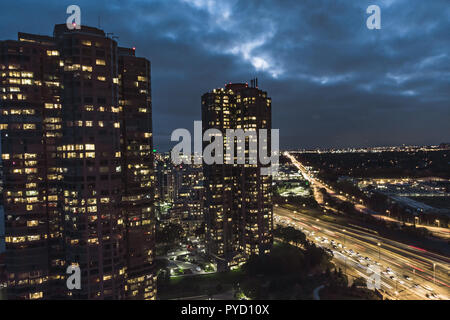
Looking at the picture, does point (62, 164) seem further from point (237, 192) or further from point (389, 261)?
point (389, 261)

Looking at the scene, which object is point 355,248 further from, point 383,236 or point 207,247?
point 207,247

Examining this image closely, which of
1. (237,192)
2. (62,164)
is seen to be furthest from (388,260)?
(62,164)

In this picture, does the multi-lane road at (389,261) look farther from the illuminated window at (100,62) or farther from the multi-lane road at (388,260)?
the illuminated window at (100,62)

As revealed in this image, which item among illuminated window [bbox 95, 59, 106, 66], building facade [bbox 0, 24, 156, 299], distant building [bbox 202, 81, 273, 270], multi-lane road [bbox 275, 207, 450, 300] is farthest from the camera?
distant building [bbox 202, 81, 273, 270]

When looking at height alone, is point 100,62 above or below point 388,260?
above

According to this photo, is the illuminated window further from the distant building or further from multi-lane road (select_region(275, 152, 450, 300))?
multi-lane road (select_region(275, 152, 450, 300))

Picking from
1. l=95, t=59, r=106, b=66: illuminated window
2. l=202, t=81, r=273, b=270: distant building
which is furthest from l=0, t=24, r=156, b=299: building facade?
l=202, t=81, r=273, b=270: distant building
